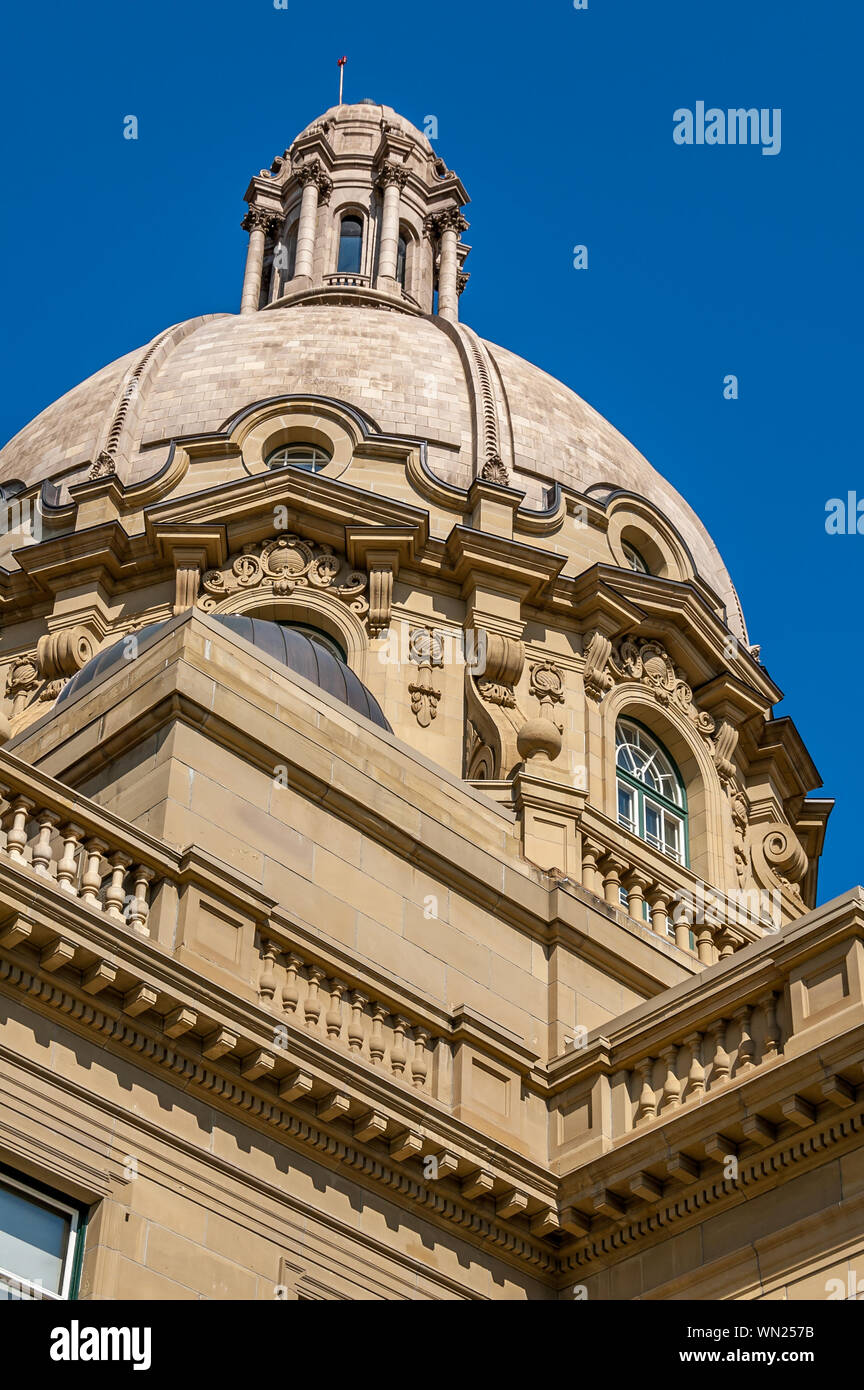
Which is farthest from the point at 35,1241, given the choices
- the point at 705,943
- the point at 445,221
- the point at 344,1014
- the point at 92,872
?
the point at 445,221

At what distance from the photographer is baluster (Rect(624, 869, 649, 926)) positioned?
2836cm

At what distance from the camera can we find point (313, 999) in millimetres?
17484

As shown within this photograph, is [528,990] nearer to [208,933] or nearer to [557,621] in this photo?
[208,933]

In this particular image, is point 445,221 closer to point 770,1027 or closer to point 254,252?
point 254,252

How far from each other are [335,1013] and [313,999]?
0.21m

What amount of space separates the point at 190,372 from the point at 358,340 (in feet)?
11.1

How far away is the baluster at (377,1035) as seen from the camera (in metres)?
17.6

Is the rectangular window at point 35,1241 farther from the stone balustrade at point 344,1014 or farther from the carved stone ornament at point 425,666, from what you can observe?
the carved stone ornament at point 425,666

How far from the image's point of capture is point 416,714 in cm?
3612

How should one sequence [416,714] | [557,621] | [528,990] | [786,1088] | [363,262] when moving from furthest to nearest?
[363,262] < [557,621] < [416,714] < [528,990] < [786,1088]

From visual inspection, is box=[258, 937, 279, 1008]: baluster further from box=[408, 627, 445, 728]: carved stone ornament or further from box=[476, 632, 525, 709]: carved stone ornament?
box=[476, 632, 525, 709]: carved stone ornament

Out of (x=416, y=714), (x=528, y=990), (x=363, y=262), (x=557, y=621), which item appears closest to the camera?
(x=528, y=990)

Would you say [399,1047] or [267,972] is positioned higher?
[267,972]
